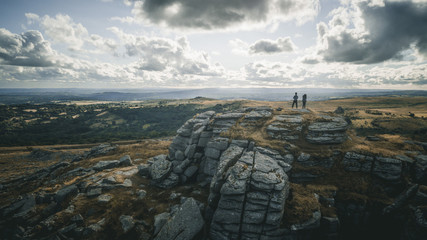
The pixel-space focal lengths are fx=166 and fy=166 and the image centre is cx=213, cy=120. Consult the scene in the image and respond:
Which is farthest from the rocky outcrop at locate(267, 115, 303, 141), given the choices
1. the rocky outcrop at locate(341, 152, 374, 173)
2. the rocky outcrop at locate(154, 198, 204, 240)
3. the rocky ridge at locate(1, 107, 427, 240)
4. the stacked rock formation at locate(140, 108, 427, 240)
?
the rocky outcrop at locate(154, 198, 204, 240)

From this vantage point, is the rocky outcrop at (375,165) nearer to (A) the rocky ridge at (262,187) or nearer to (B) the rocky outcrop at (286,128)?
(A) the rocky ridge at (262,187)

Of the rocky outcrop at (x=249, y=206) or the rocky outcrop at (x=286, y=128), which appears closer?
the rocky outcrop at (x=249, y=206)

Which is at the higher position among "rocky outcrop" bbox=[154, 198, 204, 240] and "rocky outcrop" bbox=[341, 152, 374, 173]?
"rocky outcrop" bbox=[341, 152, 374, 173]

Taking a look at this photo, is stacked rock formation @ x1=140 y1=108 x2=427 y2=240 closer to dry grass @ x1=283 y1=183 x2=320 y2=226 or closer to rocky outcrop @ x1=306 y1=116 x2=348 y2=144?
rocky outcrop @ x1=306 y1=116 x2=348 y2=144

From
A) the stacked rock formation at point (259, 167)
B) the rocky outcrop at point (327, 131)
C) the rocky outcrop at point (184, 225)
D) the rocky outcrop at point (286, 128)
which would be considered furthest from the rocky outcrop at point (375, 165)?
the rocky outcrop at point (184, 225)

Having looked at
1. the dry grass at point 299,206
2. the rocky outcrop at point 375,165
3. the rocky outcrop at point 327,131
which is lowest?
the dry grass at point 299,206

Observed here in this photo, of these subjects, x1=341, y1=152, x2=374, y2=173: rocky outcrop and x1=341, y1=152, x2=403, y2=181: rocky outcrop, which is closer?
x1=341, y1=152, x2=403, y2=181: rocky outcrop

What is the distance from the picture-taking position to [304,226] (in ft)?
48.2

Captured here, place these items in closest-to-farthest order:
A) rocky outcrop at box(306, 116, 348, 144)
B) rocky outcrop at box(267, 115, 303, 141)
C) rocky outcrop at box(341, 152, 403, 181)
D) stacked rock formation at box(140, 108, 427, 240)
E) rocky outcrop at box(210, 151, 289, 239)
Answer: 1. rocky outcrop at box(210, 151, 289, 239)
2. stacked rock formation at box(140, 108, 427, 240)
3. rocky outcrop at box(341, 152, 403, 181)
4. rocky outcrop at box(306, 116, 348, 144)
5. rocky outcrop at box(267, 115, 303, 141)

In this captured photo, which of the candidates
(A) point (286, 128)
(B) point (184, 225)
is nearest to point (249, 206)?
(B) point (184, 225)

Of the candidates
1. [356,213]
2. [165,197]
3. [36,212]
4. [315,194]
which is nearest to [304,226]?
[315,194]

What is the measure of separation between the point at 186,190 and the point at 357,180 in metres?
21.0

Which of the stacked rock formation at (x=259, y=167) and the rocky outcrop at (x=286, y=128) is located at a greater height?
the rocky outcrop at (x=286, y=128)

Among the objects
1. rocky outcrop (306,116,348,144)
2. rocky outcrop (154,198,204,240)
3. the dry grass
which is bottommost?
rocky outcrop (154,198,204,240)
